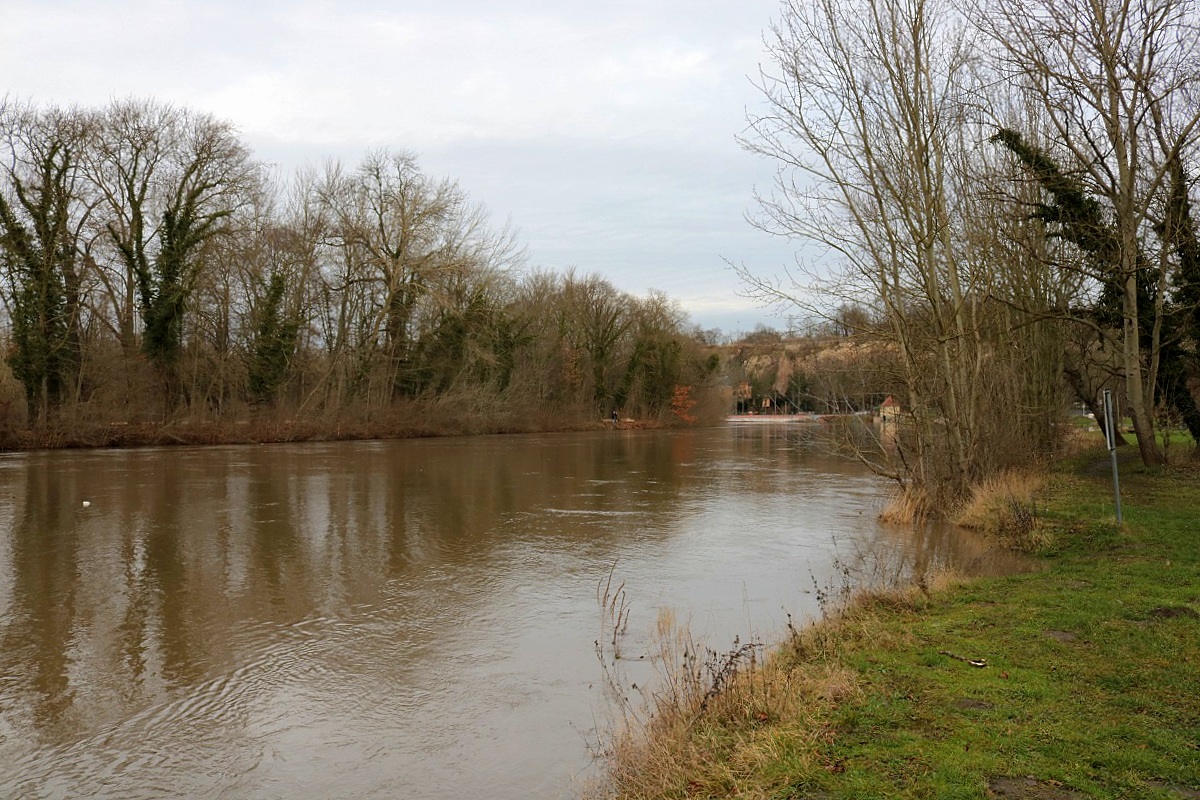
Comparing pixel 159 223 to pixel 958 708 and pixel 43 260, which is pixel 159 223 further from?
pixel 958 708

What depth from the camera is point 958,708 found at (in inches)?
197

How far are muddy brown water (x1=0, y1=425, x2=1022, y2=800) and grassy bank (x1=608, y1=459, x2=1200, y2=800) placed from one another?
954 mm

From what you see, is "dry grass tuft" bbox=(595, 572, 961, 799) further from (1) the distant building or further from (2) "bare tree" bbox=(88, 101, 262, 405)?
(2) "bare tree" bbox=(88, 101, 262, 405)

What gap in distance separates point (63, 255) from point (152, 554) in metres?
27.9

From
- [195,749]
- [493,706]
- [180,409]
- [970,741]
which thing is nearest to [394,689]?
[493,706]

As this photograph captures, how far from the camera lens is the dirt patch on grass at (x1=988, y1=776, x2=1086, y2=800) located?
3.79 metres

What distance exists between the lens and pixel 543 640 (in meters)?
7.78

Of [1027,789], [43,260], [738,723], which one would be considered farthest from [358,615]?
[43,260]

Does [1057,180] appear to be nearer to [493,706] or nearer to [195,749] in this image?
[493,706]

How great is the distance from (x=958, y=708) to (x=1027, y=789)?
44.8 inches

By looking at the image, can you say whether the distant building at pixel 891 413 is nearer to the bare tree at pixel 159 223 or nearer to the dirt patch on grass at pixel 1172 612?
the dirt patch on grass at pixel 1172 612

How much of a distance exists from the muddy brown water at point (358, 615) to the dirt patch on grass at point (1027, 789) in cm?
225

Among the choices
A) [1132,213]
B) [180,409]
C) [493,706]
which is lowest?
[493,706]

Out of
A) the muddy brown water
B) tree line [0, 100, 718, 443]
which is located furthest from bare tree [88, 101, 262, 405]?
the muddy brown water
